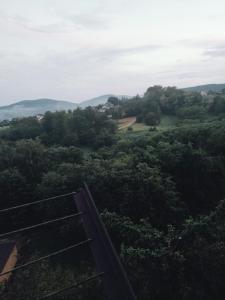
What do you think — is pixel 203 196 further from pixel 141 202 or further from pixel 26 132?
pixel 26 132

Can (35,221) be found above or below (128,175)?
below

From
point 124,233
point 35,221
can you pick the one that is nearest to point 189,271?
point 124,233

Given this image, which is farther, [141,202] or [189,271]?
[141,202]

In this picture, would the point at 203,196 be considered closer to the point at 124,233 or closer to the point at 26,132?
the point at 124,233

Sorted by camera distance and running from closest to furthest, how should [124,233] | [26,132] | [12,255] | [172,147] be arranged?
[124,233], [12,255], [172,147], [26,132]

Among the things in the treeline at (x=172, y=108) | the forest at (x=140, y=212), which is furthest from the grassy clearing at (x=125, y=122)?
the forest at (x=140, y=212)

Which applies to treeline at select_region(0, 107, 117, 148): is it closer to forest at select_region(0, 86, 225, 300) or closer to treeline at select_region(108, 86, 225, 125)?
treeline at select_region(108, 86, 225, 125)

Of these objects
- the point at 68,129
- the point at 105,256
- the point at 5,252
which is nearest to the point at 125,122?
the point at 68,129

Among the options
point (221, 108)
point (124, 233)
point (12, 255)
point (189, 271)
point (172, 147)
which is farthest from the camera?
point (221, 108)
